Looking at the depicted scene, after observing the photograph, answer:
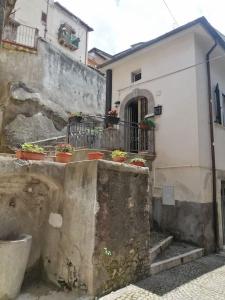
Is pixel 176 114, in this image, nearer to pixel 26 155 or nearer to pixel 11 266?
pixel 26 155

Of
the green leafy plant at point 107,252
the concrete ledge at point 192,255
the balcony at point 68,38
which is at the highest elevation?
the balcony at point 68,38

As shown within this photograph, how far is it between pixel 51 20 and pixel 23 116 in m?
12.6

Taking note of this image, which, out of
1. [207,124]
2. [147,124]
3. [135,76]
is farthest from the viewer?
[135,76]

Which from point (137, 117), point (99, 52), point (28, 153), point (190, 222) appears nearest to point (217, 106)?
point (137, 117)

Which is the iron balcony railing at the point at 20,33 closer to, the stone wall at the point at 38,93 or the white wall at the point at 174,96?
the stone wall at the point at 38,93

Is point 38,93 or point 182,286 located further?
point 38,93

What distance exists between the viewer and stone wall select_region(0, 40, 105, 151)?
12.9 metres

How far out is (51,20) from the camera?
71.6ft

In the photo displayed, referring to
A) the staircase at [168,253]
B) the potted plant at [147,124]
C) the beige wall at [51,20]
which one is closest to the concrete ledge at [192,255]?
the staircase at [168,253]

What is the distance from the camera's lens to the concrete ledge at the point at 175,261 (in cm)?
574

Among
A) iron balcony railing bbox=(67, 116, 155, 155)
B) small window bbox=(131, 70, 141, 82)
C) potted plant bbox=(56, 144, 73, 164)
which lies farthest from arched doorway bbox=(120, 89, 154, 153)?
potted plant bbox=(56, 144, 73, 164)

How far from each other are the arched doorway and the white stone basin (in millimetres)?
5930

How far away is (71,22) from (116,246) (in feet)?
76.4

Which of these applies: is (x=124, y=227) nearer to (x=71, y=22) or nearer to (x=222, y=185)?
(x=222, y=185)
